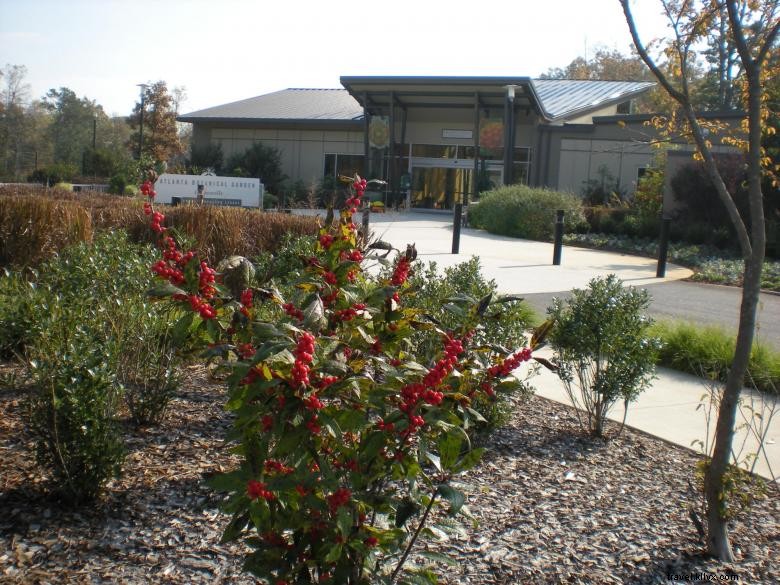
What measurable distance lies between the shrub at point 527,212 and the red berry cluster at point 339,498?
22832 mm

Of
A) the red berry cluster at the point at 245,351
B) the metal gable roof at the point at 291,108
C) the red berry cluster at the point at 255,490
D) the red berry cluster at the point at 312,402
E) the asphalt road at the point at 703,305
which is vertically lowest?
the asphalt road at the point at 703,305

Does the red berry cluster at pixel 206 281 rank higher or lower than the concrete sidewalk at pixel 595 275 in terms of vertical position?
higher

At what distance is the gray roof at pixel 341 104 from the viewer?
→ 38.8m

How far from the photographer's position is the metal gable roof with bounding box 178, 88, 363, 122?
40812mm

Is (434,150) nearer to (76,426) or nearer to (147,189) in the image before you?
(76,426)

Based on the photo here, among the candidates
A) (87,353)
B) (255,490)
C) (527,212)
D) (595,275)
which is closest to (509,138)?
(527,212)

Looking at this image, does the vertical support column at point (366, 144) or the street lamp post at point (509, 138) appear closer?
the street lamp post at point (509, 138)

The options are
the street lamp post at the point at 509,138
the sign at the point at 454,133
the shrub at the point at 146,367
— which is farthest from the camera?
the sign at the point at 454,133

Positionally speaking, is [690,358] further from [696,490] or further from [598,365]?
[696,490]

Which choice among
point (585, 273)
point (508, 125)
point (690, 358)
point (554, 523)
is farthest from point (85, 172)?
point (554, 523)

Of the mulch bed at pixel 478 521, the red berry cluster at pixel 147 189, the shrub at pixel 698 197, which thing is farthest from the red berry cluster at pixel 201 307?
the shrub at pixel 698 197

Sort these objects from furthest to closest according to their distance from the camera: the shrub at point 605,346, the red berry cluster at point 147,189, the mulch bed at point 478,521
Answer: the shrub at point 605,346 → the mulch bed at point 478,521 → the red berry cluster at point 147,189

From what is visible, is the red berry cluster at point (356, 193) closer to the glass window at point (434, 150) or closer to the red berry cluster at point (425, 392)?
the red berry cluster at point (425, 392)

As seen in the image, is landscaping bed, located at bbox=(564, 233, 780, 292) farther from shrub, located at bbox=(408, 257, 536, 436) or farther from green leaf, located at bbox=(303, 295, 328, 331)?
green leaf, located at bbox=(303, 295, 328, 331)
